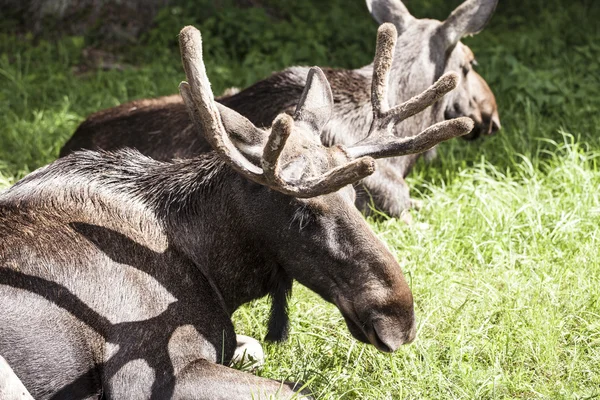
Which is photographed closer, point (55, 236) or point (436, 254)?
point (55, 236)

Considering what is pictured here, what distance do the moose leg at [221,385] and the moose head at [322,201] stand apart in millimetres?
501

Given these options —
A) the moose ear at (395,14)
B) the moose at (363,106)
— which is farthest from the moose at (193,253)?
the moose ear at (395,14)

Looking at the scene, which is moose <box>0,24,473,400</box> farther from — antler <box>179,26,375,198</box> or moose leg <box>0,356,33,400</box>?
moose leg <box>0,356,33,400</box>

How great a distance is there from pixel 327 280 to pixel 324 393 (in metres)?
0.62

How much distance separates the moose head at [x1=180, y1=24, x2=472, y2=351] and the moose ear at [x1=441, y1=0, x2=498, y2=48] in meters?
2.96

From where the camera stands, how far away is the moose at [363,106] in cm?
733

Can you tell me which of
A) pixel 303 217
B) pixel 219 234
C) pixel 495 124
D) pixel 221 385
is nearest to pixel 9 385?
pixel 221 385

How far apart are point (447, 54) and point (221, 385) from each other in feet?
13.9

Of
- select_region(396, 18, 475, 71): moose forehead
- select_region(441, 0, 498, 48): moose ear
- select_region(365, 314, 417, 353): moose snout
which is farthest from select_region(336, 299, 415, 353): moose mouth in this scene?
select_region(441, 0, 498, 48): moose ear

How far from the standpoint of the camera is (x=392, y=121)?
5.01 metres

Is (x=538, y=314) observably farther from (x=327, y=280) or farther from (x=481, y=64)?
(x=481, y=64)

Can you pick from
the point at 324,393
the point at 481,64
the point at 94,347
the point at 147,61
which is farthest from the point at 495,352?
the point at 147,61

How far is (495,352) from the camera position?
17.2 ft

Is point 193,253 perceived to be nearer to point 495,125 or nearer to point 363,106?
point 363,106
